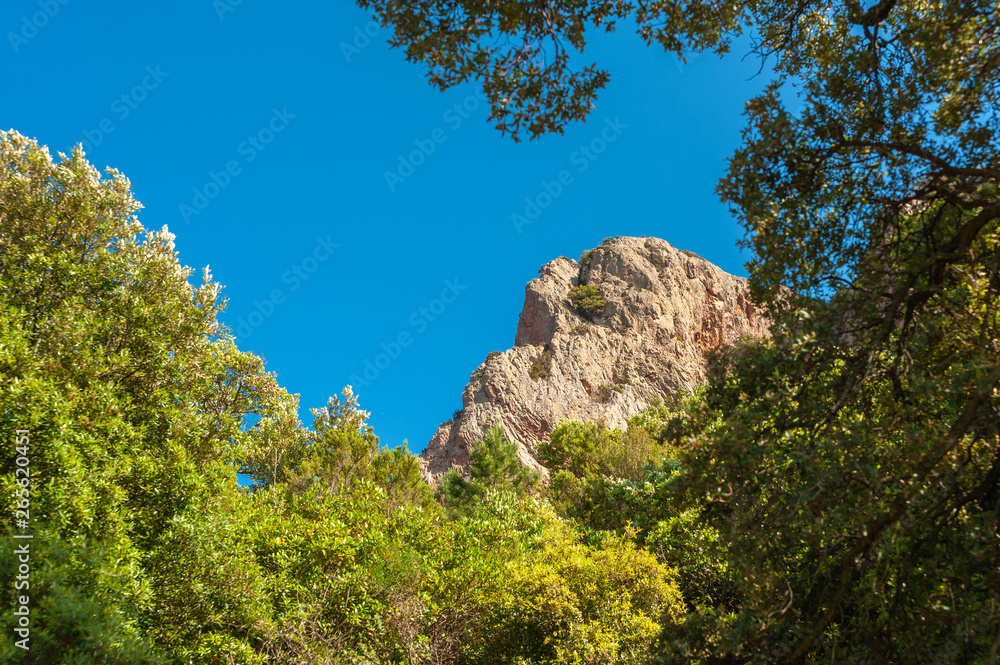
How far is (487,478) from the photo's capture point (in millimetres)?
28594

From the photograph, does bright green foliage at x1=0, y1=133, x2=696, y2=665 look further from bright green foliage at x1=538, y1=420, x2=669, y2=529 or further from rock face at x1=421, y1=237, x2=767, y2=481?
rock face at x1=421, y1=237, x2=767, y2=481

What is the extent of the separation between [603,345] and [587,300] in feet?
22.7

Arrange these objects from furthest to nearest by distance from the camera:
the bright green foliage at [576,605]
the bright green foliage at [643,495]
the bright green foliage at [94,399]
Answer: the bright green foliage at [576,605] < the bright green foliage at [643,495] < the bright green foliage at [94,399]

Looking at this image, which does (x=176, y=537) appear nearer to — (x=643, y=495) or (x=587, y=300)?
(x=643, y=495)

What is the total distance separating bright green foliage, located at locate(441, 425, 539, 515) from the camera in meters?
26.4

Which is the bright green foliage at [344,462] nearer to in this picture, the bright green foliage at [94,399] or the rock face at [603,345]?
the bright green foliage at [94,399]

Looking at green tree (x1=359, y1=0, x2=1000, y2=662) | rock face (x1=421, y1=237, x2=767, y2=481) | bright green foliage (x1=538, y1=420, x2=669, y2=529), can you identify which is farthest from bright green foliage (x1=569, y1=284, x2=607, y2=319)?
green tree (x1=359, y1=0, x2=1000, y2=662)

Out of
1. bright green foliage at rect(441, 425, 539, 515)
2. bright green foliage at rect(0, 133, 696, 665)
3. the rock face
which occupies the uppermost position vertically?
the rock face

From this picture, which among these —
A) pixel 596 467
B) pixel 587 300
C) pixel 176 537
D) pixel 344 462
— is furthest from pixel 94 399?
pixel 587 300

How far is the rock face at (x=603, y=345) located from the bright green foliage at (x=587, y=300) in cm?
77

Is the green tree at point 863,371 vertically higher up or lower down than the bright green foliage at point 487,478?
lower down

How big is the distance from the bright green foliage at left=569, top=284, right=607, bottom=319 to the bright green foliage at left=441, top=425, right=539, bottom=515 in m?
36.6

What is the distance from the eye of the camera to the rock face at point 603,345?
175 ft

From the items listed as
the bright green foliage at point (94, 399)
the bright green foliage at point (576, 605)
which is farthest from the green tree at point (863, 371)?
the bright green foliage at point (94, 399)
